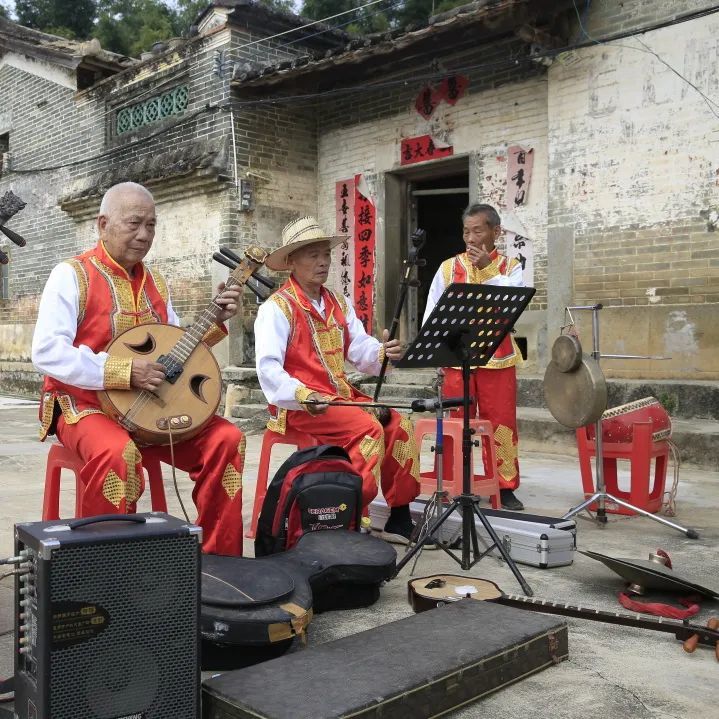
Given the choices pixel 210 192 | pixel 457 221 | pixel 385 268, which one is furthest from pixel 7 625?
pixel 457 221

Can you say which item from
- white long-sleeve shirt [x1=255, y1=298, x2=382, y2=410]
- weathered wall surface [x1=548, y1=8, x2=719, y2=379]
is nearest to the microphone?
white long-sleeve shirt [x1=255, y1=298, x2=382, y2=410]

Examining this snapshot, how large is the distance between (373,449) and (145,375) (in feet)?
3.92

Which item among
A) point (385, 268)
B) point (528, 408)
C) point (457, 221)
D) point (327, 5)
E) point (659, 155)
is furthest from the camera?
point (327, 5)

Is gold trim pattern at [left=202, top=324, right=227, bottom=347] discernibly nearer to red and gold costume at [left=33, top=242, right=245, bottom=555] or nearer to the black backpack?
red and gold costume at [left=33, top=242, right=245, bottom=555]

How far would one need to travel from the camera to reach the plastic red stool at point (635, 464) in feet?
15.8

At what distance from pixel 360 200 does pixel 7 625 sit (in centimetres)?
816

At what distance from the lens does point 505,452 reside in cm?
515

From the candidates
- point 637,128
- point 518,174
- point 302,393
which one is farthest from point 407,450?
point 518,174

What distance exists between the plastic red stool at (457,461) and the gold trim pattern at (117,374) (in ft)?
6.51

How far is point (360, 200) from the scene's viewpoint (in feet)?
34.5

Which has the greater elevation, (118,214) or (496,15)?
(496,15)

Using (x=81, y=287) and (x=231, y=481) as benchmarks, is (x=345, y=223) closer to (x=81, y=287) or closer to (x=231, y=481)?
(x=81, y=287)

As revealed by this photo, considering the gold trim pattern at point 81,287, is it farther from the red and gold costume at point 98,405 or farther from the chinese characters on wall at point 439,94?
the chinese characters on wall at point 439,94

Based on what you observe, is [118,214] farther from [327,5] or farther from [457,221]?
[327,5]
